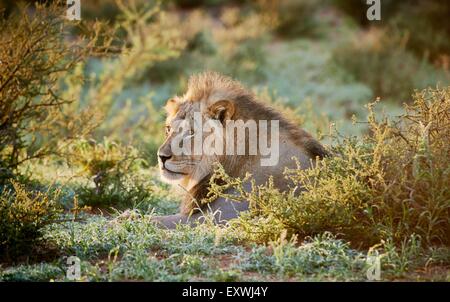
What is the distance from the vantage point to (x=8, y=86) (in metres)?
8.00

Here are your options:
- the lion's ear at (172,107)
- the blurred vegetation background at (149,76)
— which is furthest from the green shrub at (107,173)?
the lion's ear at (172,107)

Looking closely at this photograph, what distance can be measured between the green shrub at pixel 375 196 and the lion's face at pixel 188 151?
781 mm

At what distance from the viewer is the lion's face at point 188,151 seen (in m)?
6.81

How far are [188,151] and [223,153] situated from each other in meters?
0.28

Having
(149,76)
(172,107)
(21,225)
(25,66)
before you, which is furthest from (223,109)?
(149,76)

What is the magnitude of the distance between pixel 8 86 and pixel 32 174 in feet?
4.10

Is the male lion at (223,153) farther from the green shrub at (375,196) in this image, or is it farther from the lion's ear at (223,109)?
the green shrub at (375,196)

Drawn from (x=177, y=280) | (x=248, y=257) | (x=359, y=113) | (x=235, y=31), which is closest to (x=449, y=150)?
(x=248, y=257)

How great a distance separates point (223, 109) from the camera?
6781mm

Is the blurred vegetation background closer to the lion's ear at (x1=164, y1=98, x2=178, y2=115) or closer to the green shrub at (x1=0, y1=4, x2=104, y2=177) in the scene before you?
the green shrub at (x1=0, y1=4, x2=104, y2=177)

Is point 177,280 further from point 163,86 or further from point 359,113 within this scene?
point 163,86

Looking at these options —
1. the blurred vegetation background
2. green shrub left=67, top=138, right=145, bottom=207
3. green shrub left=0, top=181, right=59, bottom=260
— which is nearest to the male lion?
the blurred vegetation background

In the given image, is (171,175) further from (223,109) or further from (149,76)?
(149,76)

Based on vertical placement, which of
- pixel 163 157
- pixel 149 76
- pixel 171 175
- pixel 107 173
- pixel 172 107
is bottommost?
pixel 107 173
